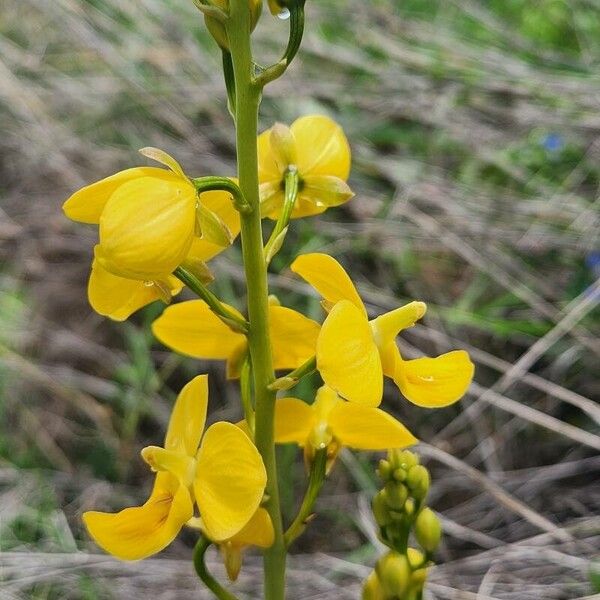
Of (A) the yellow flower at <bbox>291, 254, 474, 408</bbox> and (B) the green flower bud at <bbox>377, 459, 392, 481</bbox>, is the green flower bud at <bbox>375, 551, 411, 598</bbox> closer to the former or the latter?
(B) the green flower bud at <bbox>377, 459, 392, 481</bbox>

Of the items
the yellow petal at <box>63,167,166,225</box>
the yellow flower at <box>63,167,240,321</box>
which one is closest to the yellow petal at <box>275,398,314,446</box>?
the yellow flower at <box>63,167,240,321</box>

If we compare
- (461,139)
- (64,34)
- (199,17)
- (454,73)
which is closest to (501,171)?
(461,139)

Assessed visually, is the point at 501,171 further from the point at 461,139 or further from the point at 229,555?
the point at 229,555

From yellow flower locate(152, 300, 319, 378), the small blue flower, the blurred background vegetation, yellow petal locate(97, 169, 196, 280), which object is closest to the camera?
yellow petal locate(97, 169, 196, 280)

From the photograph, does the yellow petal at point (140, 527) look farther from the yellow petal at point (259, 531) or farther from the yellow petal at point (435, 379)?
the yellow petal at point (435, 379)

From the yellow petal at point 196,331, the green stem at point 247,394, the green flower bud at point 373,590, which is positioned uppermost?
the yellow petal at point 196,331

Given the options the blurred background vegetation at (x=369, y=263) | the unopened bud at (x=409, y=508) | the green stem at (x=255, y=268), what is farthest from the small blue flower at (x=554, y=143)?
the green stem at (x=255, y=268)
